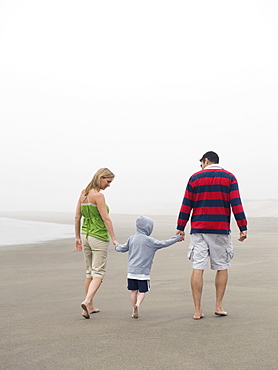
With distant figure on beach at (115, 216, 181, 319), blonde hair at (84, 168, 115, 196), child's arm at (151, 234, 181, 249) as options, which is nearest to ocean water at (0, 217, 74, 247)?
blonde hair at (84, 168, 115, 196)

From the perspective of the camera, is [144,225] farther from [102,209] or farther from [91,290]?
[91,290]

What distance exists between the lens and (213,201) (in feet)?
18.7

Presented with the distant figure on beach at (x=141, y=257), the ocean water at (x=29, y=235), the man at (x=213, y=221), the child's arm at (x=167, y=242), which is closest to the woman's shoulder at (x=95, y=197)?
the distant figure on beach at (x=141, y=257)

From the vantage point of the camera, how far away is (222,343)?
445cm

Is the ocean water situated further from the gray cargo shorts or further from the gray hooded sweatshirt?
the gray cargo shorts

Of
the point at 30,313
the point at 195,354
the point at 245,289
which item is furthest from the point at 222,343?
the point at 245,289

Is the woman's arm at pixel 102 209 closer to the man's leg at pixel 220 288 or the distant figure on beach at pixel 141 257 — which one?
the distant figure on beach at pixel 141 257

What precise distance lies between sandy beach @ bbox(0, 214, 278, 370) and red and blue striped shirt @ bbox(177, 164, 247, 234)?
1.00 metres

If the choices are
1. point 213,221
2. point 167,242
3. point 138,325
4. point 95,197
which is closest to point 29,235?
point 95,197

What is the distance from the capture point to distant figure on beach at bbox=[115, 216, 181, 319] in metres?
5.70

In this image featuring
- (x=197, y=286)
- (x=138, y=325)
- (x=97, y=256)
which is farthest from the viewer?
(x=97, y=256)

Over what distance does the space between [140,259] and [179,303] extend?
97cm

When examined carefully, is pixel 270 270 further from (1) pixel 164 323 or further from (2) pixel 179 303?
(1) pixel 164 323

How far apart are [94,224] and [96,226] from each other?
1.4 inches
